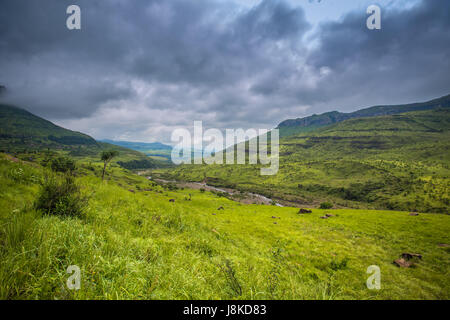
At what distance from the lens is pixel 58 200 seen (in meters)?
6.12

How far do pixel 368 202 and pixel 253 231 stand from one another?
458 feet

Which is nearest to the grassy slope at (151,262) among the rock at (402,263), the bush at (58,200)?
the bush at (58,200)

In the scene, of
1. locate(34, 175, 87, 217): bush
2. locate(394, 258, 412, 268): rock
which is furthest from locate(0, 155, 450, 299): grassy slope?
locate(394, 258, 412, 268): rock

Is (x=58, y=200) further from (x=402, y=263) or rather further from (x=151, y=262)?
(x=402, y=263)

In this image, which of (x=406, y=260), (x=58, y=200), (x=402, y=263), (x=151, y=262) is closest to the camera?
(x=151, y=262)

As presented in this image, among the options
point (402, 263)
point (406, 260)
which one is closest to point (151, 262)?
point (402, 263)

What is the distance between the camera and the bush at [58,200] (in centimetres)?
586

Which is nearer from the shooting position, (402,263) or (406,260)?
(402,263)

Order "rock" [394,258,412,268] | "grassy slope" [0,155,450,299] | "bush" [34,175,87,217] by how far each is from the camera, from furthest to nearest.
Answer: "rock" [394,258,412,268], "bush" [34,175,87,217], "grassy slope" [0,155,450,299]

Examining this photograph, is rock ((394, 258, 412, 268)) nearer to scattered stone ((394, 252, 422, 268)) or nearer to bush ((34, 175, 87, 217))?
scattered stone ((394, 252, 422, 268))

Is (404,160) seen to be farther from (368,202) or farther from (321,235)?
(321,235)

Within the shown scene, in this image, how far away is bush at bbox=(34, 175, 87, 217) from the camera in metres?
5.86

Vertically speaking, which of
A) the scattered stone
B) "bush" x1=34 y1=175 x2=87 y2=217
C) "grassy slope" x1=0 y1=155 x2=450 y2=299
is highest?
"bush" x1=34 y1=175 x2=87 y2=217
